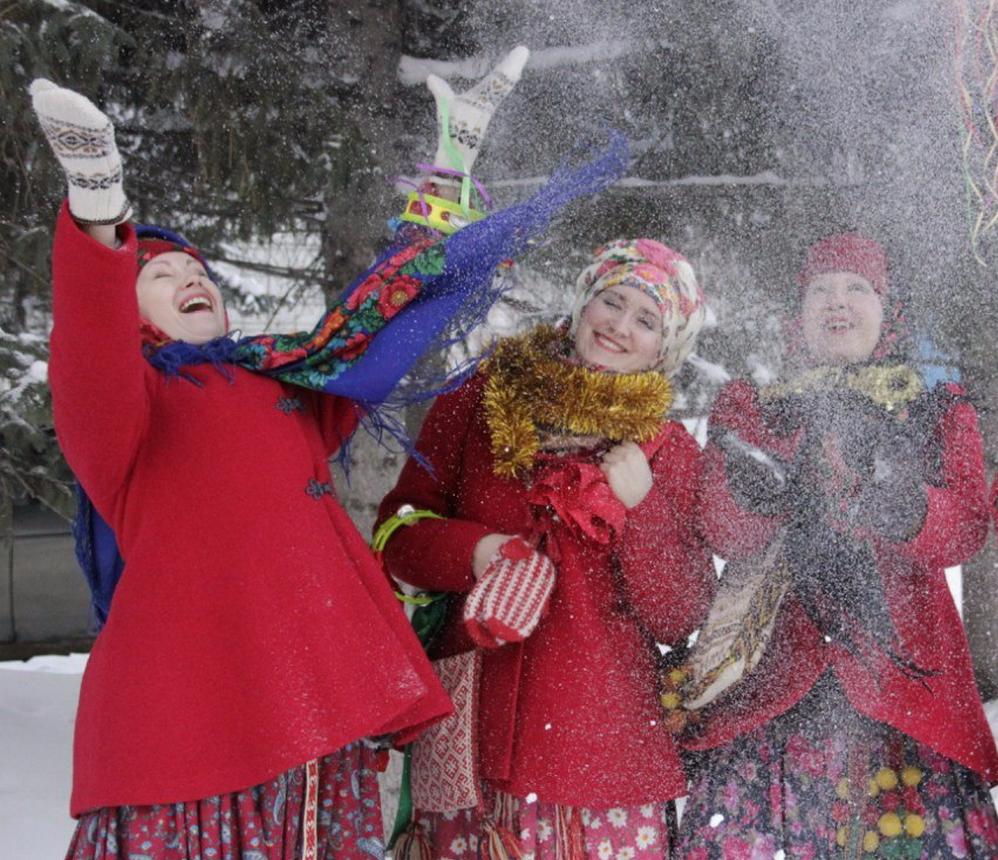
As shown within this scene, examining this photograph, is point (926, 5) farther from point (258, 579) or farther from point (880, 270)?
point (258, 579)

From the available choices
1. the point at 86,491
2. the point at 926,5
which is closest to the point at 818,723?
the point at 86,491

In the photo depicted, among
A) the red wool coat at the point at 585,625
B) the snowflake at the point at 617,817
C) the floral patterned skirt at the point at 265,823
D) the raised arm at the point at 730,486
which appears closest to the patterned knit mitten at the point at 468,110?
the red wool coat at the point at 585,625

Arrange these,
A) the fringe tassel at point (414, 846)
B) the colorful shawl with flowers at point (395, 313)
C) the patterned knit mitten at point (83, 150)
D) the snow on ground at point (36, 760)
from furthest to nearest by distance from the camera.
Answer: the snow on ground at point (36, 760) → the fringe tassel at point (414, 846) → the colorful shawl with flowers at point (395, 313) → the patterned knit mitten at point (83, 150)

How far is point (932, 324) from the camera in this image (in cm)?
384

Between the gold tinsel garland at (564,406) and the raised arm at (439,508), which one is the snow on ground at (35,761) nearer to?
the raised arm at (439,508)

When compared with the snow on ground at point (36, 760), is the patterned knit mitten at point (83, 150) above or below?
above

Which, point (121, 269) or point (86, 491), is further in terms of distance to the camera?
point (86, 491)

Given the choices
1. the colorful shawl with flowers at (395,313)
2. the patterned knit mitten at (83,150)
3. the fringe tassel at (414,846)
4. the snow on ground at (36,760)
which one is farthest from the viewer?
the snow on ground at (36,760)

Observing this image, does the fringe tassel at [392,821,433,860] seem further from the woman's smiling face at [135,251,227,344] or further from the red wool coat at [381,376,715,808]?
the woman's smiling face at [135,251,227,344]

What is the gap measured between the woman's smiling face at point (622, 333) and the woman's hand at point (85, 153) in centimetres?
105

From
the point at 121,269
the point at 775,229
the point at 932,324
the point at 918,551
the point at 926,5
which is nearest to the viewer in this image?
the point at 121,269

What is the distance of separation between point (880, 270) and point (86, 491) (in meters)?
1.71

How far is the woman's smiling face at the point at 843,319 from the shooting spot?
258 cm

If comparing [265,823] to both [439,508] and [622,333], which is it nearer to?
[439,508]
